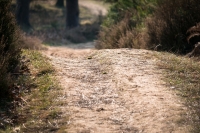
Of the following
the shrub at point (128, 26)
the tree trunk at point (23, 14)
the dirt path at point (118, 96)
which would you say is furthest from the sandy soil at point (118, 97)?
the tree trunk at point (23, 14)

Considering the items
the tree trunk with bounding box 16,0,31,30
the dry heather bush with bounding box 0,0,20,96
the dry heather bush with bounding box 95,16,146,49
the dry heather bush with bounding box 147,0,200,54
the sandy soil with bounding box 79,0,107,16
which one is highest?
the dry heather bush with bounding box 0,0,20,96

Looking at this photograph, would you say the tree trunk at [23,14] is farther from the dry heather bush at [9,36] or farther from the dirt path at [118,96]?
the dry heather bush at [9,36]

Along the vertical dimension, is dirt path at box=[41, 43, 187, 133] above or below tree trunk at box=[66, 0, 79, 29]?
above

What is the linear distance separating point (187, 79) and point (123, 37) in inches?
230

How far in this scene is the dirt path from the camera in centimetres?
697

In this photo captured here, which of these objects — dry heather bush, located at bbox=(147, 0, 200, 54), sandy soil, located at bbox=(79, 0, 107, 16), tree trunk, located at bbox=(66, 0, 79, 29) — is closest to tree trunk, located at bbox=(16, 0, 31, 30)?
tree trunk, located at bbox=(66, 0, 79, 29)

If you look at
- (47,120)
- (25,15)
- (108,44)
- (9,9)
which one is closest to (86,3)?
(25,15)

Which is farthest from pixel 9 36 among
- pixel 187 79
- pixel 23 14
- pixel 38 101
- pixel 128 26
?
pixel 23 14

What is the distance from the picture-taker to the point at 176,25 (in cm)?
1262

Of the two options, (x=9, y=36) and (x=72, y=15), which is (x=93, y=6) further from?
(x=9, y=36)

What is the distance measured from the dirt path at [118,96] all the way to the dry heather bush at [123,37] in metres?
3.16

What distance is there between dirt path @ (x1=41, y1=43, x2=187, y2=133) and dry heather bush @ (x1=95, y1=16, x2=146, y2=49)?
3.16m

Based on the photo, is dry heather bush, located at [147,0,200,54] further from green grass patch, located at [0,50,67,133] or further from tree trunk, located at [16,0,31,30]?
tree trunk, located at [16,0,31,30]

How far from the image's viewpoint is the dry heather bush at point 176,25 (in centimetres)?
1245
